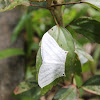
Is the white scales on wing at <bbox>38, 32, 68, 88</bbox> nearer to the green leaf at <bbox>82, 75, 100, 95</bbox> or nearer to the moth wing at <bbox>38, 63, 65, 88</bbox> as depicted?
the moth wing at <bbox>38, 63, 65, 88</bbox>

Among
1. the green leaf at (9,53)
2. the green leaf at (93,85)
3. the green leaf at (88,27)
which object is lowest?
the green leaf at (9,53)

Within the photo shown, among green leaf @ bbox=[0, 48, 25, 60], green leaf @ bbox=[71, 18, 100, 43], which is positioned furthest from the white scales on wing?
green leaf @ bbox=[0, 48, 25, 60]

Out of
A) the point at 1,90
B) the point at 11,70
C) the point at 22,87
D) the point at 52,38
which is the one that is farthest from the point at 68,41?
the point at 11,70

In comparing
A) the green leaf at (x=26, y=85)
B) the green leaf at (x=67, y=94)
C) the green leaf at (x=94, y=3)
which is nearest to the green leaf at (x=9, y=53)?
the green leaf at (x=26, y=85)

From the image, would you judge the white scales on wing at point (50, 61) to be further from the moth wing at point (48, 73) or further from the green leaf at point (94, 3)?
the green leaf at point (94, 3)


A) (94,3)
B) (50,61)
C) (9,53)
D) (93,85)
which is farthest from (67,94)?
(9,53)

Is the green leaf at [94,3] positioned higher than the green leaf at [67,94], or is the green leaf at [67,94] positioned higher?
the green leaf at [94,3]

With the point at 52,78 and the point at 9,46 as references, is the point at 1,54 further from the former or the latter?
the point at 52,78
